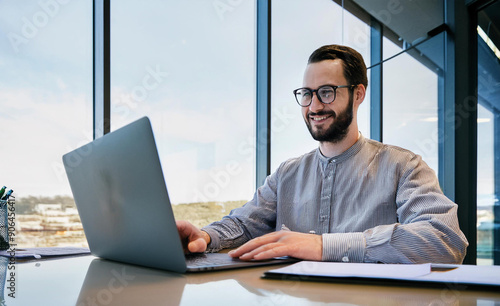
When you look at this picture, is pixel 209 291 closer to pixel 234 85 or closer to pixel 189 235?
pixel 189 235

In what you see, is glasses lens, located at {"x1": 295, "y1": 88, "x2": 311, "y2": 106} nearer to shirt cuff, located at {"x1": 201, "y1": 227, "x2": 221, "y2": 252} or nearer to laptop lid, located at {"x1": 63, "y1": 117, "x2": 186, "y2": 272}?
shirt cuff, located at {"x1": 201, "y1": 227, "x2": 221, "y2": 252}

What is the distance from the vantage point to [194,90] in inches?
113

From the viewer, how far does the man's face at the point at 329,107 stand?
5.08 feet

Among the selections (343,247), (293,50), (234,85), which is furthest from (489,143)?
(343,247)

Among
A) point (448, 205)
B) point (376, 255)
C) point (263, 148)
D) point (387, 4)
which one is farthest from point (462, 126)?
point (376, 255)

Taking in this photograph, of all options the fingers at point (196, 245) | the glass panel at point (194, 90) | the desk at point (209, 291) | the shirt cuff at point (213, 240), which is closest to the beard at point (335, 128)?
the shirt cuff at point (213, 240)

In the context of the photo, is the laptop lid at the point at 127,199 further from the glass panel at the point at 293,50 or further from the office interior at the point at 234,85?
the glass panel at the point at 293,50

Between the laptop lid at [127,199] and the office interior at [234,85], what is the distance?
1223 mm

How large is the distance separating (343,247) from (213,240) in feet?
1.33

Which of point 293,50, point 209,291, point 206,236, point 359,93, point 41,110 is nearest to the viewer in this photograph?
point 209,291

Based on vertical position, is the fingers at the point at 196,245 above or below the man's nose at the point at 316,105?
below

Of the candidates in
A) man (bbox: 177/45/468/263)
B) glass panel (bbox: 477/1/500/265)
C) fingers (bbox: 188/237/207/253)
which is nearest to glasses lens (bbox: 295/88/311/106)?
man (bbox: 177/45/468/263)

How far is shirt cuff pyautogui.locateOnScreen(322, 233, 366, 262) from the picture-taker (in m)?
0.98

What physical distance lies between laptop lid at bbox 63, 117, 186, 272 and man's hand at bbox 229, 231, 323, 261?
7.6 inches
